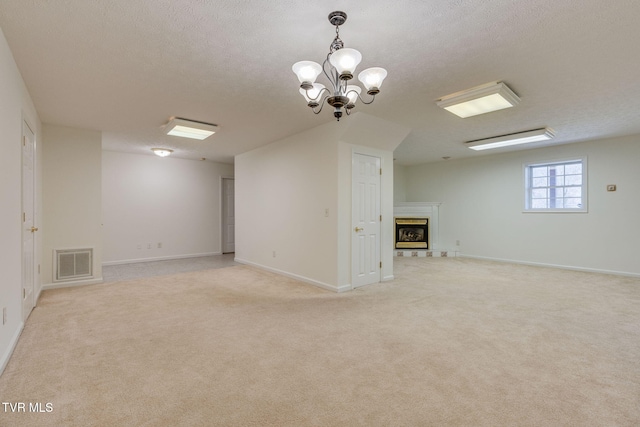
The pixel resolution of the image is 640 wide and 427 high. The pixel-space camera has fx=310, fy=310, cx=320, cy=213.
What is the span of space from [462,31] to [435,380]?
2.44 meters

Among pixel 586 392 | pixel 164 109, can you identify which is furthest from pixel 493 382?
pixel 164 109

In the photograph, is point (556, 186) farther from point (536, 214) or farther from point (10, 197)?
point (10, 197)

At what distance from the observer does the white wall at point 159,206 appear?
6.57m

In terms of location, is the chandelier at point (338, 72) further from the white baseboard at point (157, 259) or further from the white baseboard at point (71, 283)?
the white baseboard at point (157, 259)

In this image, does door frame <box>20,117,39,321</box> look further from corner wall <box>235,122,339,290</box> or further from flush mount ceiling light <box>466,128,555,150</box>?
flush mount ceiling light <box>466,128,555,150</box>

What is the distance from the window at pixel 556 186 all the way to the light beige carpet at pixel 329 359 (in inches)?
90.7

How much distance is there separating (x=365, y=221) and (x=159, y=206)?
198 inches

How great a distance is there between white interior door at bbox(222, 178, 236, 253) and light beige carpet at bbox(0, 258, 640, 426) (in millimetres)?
4025

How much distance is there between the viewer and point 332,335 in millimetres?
2859

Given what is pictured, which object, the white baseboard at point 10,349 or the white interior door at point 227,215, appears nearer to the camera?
the white baseboard at point 10,349

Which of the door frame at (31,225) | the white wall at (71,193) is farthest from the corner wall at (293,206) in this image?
the door frame at (31,225)

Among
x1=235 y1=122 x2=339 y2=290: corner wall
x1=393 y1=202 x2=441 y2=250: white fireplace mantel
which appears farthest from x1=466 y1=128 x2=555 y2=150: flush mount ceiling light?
x1=235 y1=122 x2=339 y2=290: corner wall

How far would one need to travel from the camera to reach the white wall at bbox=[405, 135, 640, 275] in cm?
531

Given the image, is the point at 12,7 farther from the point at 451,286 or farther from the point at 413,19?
the point at 451,286
